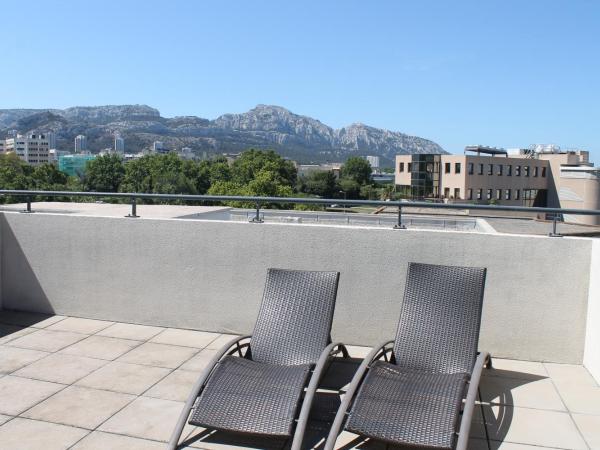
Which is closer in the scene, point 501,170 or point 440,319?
point 440,319

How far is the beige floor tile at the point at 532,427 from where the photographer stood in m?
3.19

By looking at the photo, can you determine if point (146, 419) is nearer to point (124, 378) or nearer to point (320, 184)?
point (124, 378)

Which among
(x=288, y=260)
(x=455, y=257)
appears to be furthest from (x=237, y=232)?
(x=455, y=257)

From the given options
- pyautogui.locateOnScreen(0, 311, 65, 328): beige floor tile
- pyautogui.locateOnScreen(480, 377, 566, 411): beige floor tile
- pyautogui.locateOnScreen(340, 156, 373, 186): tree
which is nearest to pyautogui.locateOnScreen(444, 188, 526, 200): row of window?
pyautogui.locateOnScreen(340, 156, 373, 186): tree

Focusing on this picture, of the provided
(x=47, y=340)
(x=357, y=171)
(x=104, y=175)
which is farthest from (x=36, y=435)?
(x=357, y=171)

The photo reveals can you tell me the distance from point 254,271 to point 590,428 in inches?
120

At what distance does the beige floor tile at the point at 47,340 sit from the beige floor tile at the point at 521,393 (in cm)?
359

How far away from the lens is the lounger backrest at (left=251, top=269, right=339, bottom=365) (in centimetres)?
379

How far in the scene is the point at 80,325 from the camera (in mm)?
5551

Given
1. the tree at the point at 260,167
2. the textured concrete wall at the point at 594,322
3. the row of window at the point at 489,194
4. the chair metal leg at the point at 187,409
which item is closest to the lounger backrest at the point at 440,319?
the textured concrete wall at the point at 594,322

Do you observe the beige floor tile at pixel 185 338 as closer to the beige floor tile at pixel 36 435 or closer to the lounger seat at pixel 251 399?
the lounger seat at pixel 251 399

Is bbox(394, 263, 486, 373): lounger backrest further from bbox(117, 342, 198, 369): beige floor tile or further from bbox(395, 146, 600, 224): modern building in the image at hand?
bbox(395, 146, 600, 224): modern building

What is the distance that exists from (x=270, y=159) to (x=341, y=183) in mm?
18493

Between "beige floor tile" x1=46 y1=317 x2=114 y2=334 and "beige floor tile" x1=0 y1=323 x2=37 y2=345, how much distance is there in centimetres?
22
